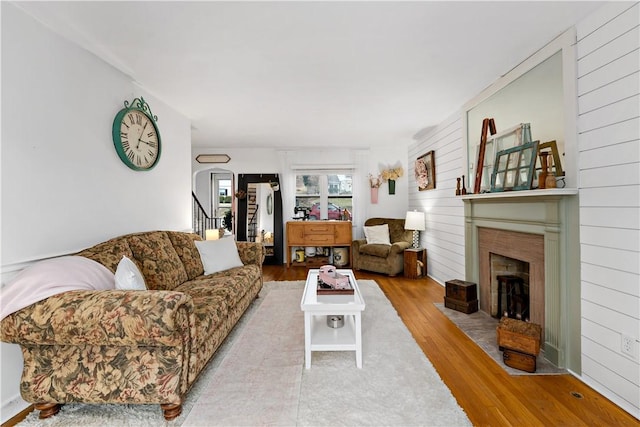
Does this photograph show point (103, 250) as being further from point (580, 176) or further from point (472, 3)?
point (580, 176)

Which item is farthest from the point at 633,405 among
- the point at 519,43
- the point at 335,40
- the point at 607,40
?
the point at 335,40

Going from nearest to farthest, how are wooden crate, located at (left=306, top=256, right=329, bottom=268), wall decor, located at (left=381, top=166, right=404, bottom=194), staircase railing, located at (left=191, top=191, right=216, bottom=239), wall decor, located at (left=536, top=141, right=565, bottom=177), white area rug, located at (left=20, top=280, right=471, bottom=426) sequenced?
white area rug, located at (left=20, top=280, right=471, bottom=426) < wall decor, located at (left=536, top=141, right=565, bottom=177) < staircase railing, located at (left=191, top=191, right=216, bottom=239) < wooden crate, located at (left=306, top=256, right=329, bottom=268) < wall decor, located at (left=381, top=166, right=404, bottom=194)

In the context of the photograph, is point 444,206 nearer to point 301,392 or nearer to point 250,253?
point 250,253

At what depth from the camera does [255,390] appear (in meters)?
1.94

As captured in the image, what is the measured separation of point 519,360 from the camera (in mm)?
2184

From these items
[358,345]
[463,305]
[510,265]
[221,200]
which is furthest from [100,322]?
[221,200]

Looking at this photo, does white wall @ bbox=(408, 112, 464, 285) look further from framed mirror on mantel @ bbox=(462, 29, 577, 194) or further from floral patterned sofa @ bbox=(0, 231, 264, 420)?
floral patterned sofa @ bbox=(0, 231, 264, 420)

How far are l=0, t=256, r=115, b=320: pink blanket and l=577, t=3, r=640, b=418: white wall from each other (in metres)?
3.15

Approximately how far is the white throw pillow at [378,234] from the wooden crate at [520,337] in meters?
3.23

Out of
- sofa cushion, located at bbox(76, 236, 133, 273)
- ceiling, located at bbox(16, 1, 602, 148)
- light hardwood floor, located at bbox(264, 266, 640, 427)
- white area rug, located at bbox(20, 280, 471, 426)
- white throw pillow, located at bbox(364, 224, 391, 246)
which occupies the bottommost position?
light hardwood floor, located at bbox(264, 266, 640, 427)

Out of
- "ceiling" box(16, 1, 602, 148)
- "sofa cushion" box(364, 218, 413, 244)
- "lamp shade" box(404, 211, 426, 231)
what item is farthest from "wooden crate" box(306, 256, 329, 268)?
"ceiling" box(16, 1, 602, 148)

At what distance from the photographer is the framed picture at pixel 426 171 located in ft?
15.8

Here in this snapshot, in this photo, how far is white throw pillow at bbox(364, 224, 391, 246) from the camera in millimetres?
5543

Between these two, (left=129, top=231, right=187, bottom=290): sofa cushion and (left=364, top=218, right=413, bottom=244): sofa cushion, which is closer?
(left=129, top=231, right=187, bottom=290): sofa cushion
